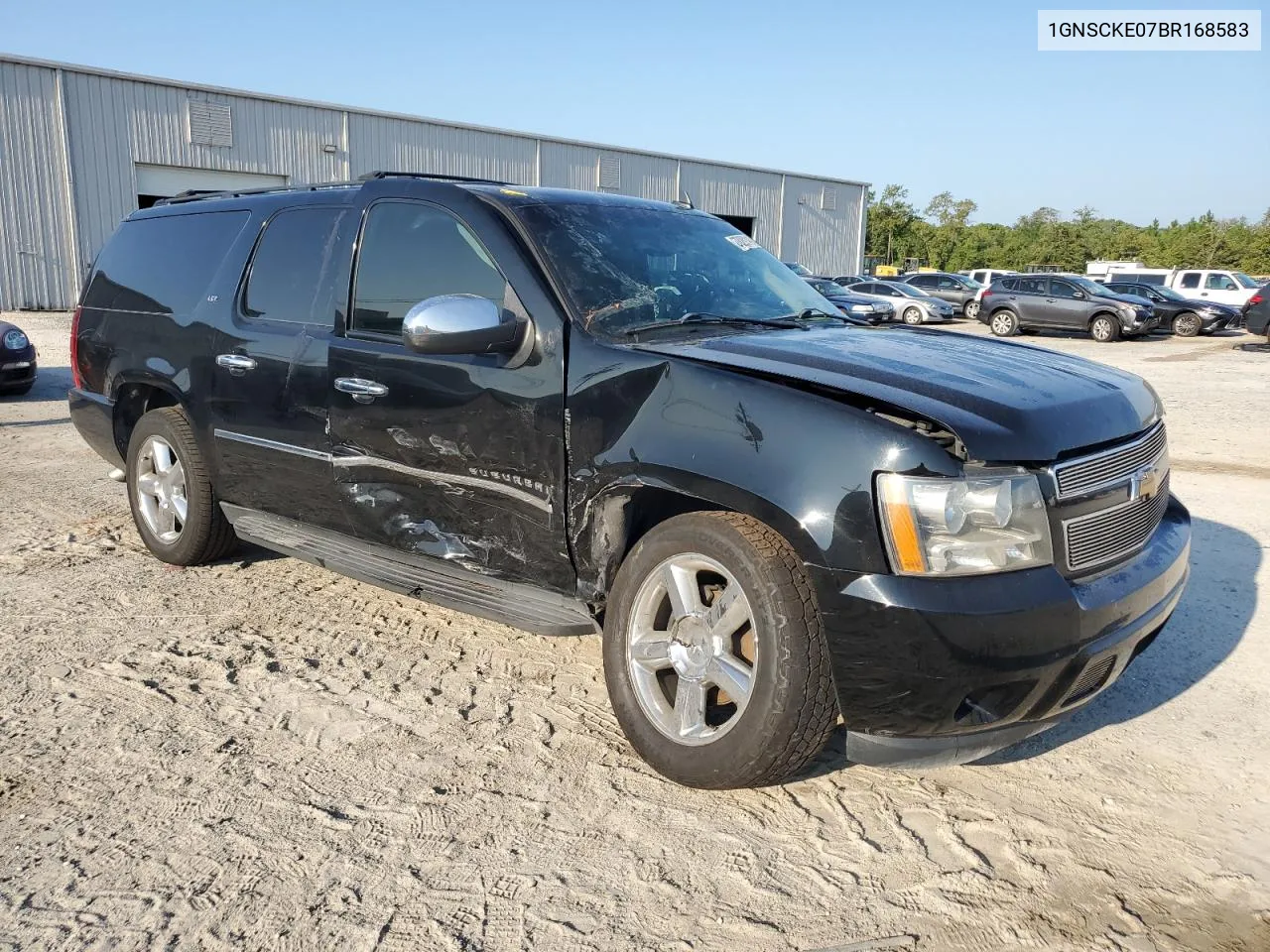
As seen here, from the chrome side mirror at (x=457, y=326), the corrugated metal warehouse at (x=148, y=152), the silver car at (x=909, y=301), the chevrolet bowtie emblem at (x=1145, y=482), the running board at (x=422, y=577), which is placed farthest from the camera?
the silver car at (x=909, y=301)

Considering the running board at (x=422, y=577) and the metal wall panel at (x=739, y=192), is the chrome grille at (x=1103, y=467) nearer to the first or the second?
the running board at (x=422, y=577)

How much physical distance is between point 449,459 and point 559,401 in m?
0.55

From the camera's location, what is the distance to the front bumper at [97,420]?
5.56m

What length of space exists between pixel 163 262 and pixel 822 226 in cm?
4116

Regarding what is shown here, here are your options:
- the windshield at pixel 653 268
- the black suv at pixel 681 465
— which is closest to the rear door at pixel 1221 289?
the windshield at pixel 653 268

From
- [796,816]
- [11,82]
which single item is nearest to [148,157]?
[11,82]

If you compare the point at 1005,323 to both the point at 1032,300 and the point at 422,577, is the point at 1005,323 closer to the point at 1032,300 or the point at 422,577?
the point at 1032,300

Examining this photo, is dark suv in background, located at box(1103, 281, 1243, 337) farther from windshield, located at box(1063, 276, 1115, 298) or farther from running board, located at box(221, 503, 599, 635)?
running board, located at box(221, 503, 599, 635)

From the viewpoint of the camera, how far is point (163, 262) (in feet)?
17.3

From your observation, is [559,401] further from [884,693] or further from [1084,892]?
[1084,892]

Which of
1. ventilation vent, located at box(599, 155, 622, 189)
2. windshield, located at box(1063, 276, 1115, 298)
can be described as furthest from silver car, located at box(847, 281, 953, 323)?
ventilation vent, located at box(599, 155, 622, 189)

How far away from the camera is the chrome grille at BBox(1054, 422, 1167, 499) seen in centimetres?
282

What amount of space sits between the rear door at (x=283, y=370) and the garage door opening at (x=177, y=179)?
22.6 m

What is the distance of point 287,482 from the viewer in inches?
173
